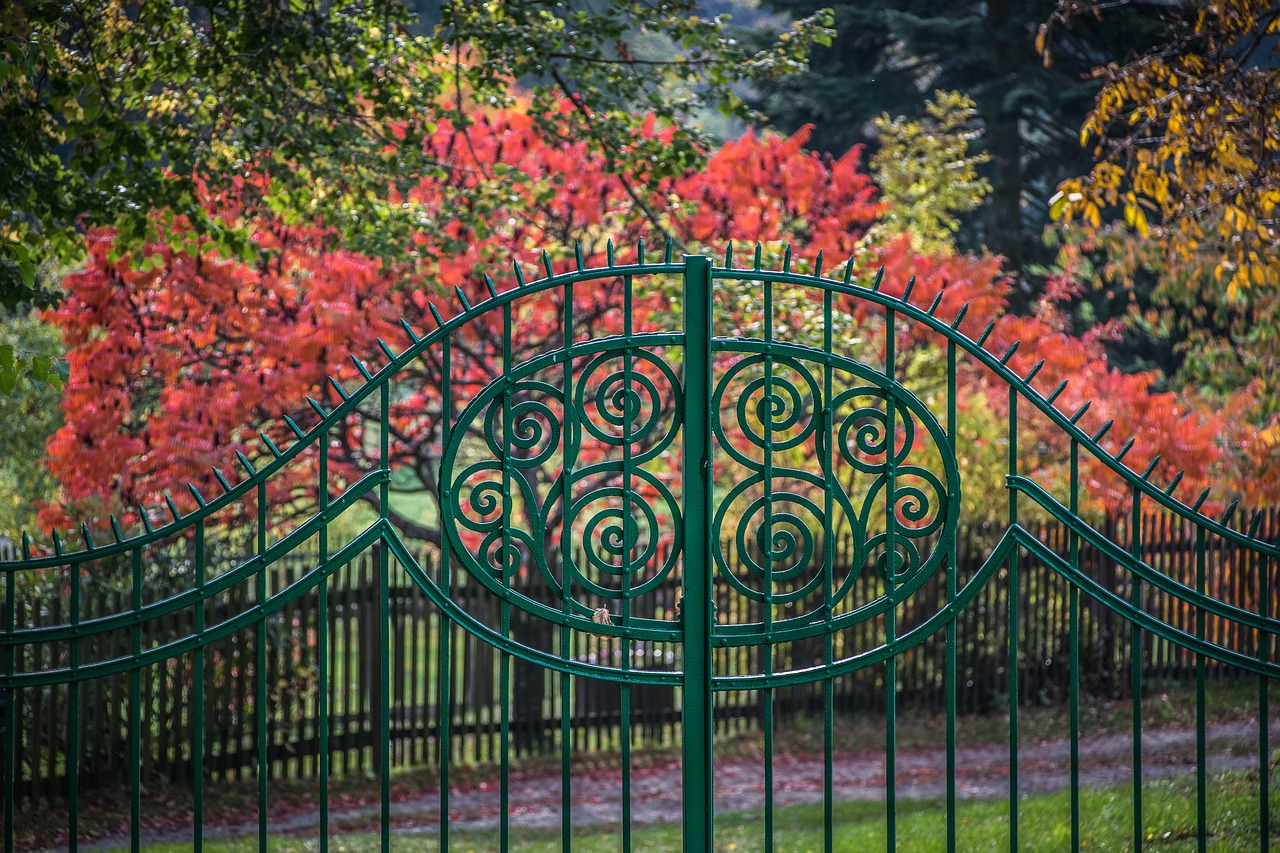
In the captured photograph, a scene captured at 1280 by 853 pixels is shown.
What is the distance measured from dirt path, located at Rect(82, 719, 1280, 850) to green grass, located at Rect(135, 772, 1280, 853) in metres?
0.27

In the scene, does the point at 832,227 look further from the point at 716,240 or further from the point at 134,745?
the point at 134,745

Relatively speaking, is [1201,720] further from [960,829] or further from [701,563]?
[960,829]

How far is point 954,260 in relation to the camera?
10.8 m

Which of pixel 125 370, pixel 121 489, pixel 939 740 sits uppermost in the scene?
pixel 125 370

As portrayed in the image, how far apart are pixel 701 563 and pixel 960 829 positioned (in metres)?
4.13

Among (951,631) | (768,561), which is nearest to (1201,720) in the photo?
(951,631)

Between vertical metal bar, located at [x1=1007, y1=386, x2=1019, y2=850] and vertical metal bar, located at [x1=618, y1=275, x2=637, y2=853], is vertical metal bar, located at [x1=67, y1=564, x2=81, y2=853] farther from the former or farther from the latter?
vertical metal bar, located at [x1=1007, y1=386, x2=1019, y2=850]

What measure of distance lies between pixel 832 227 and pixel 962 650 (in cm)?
374

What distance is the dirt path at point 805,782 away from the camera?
7926 mm

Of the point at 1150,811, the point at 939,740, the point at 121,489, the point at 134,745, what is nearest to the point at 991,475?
the point at 939,740

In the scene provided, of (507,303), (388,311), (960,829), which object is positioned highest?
(388,311)

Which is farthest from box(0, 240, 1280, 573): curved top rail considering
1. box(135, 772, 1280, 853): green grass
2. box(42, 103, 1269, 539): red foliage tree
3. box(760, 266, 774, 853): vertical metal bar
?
box(42, 103, 1269, 539): red foliage tree

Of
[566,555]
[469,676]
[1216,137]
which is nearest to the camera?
[566,555]

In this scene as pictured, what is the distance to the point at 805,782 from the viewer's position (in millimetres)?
8953
